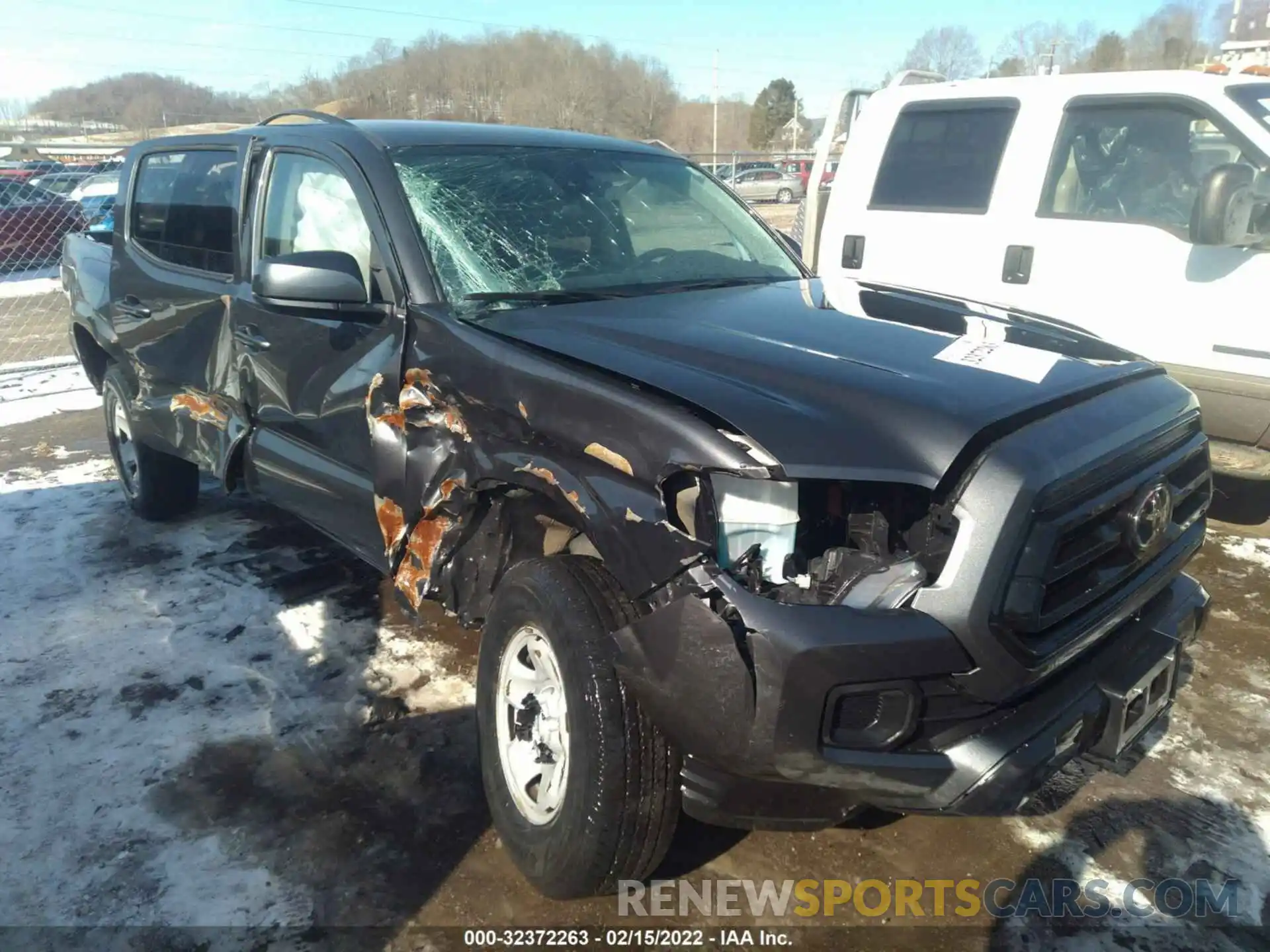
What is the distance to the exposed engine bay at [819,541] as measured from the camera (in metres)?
2.01

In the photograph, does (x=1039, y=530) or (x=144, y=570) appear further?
(x=144, y=570)

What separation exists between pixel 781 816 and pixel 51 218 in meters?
18.6

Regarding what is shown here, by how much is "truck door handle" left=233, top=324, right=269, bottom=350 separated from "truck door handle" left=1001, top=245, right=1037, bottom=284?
3764mm

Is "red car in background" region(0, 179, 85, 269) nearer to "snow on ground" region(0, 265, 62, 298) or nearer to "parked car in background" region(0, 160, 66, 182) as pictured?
"snow on ground" region(0, 265, 62, 298)

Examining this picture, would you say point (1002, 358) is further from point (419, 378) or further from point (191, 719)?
point (191, 719)

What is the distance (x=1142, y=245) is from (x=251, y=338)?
414 centimetres

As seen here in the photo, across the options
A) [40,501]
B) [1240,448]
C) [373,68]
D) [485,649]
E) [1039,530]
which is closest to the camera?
[1039,530]

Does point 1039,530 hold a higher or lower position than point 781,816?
higher

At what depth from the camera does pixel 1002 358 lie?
251 centimetres

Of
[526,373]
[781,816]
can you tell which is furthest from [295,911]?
[526,373]

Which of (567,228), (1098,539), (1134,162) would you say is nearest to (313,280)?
(567,228)

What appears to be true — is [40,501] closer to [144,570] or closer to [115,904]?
[144,570]

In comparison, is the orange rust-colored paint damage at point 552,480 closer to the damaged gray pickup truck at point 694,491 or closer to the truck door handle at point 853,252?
the damaged gray pickup truck at point 694,491

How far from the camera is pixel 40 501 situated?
5609mm
